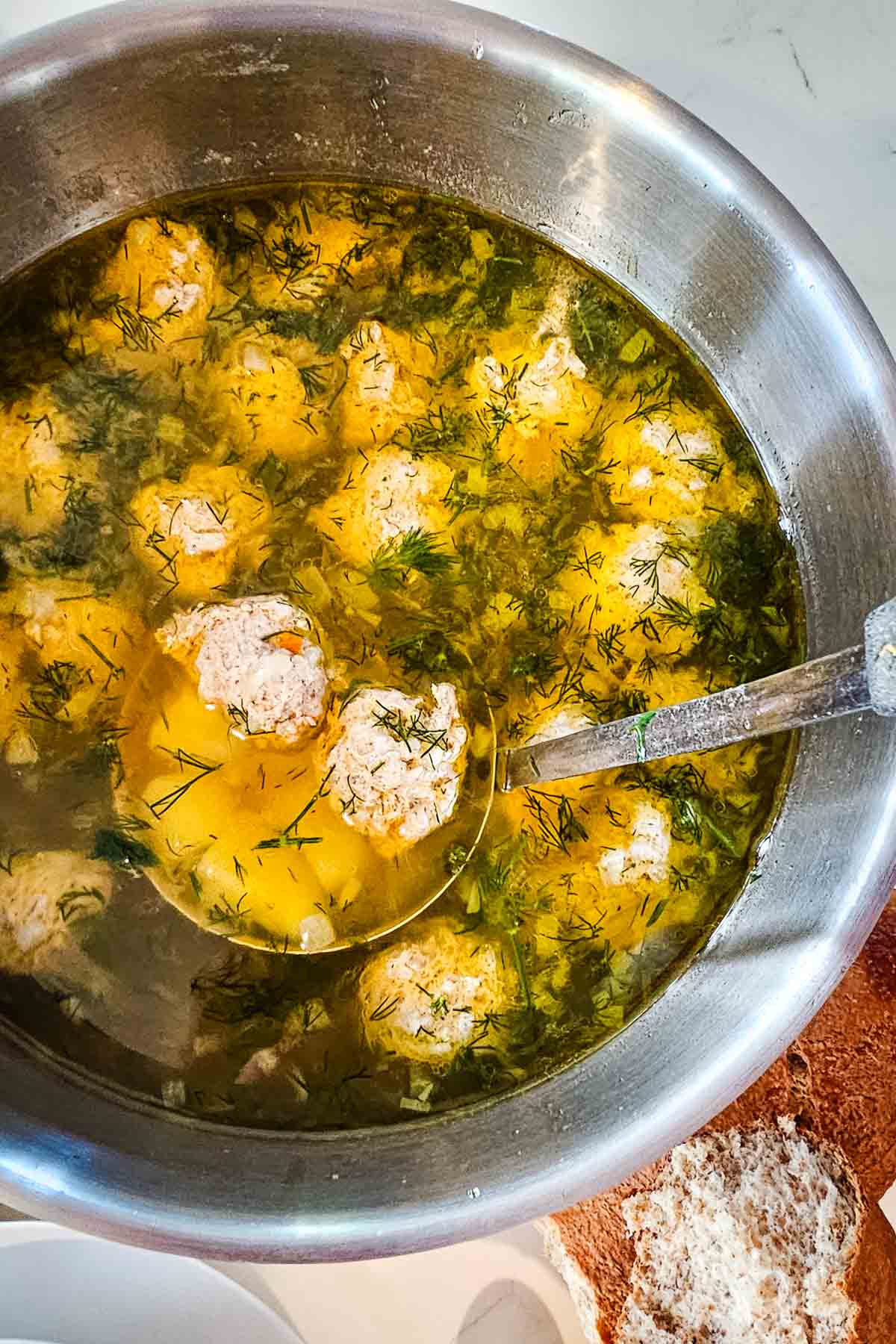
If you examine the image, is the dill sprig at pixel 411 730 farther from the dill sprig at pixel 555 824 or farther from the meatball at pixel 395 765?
the dill sprig at pixel 555 824

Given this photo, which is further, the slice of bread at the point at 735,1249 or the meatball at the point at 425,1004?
the slice of bread at the point at 735,1249

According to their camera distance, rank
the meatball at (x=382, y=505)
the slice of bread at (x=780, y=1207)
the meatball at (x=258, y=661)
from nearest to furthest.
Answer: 1. the meatball at (x=258, y=661)
2. the meatball at (x=382, y=505)
3. the slice of bread at (x=780, y=1207)

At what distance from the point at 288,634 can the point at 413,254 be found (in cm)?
66

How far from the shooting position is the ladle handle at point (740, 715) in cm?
115

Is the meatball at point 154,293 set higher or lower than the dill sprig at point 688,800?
higher

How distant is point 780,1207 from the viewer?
211cm

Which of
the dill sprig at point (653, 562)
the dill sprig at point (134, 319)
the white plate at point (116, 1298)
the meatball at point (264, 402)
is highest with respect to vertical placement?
the dill sprig at point (134, 319)

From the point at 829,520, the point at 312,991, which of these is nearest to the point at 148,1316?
the point at 312,991

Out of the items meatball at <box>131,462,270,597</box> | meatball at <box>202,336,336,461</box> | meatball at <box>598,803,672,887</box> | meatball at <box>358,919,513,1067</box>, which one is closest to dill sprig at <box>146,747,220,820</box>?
meatball at <box>131,462,270,597</box>

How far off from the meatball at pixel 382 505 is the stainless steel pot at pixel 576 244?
0.45 meters

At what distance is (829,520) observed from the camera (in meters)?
1.74

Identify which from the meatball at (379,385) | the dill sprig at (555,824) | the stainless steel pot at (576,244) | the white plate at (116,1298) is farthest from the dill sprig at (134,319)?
the white plate at (116,1298)

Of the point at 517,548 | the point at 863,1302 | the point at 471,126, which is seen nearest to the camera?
the point at 471,126

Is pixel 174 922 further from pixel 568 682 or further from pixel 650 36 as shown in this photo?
pixel 650 36
